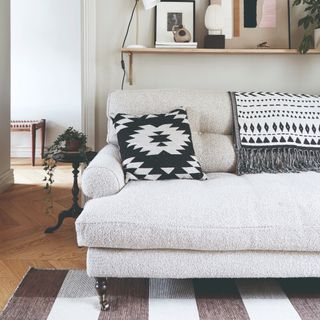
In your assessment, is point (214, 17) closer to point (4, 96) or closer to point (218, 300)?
point (218, 300)

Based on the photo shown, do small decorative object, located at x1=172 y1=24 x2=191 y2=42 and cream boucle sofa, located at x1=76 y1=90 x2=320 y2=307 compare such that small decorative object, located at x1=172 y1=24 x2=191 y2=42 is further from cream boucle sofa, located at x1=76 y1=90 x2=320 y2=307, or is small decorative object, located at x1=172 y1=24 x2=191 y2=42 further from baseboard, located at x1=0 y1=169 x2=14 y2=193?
baseboard, located at x1=0 y1=169 x2=14 y2=193

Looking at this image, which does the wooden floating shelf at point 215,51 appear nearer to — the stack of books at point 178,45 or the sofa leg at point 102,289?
the stack of books at point 178,45

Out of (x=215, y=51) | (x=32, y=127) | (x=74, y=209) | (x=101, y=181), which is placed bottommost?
(x=74, y=209)

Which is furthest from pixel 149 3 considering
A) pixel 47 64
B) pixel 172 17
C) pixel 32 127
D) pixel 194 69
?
pixel 47 64

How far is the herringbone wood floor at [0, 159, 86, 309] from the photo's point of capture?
2.18m

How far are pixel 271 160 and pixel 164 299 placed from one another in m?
0.95

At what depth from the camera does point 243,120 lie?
2.41 m

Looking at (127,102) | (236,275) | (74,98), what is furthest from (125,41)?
(74,98)

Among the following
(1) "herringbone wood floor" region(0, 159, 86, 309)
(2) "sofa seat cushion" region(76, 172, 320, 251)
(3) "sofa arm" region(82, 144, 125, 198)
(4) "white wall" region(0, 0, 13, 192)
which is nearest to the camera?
(2) "sofa seat cushion" region(76, 172, 320, 251)

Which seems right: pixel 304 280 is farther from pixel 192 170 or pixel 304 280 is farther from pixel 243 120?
pixel 243 120

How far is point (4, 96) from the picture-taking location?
3.83m

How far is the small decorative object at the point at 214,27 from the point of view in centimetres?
270

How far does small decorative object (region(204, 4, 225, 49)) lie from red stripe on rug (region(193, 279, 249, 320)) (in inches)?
55.9

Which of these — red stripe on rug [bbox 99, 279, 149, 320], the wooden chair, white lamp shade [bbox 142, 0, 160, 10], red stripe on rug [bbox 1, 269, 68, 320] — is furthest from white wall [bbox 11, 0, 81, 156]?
red stripe on rug [bbox 99, 279, 149, 320]
